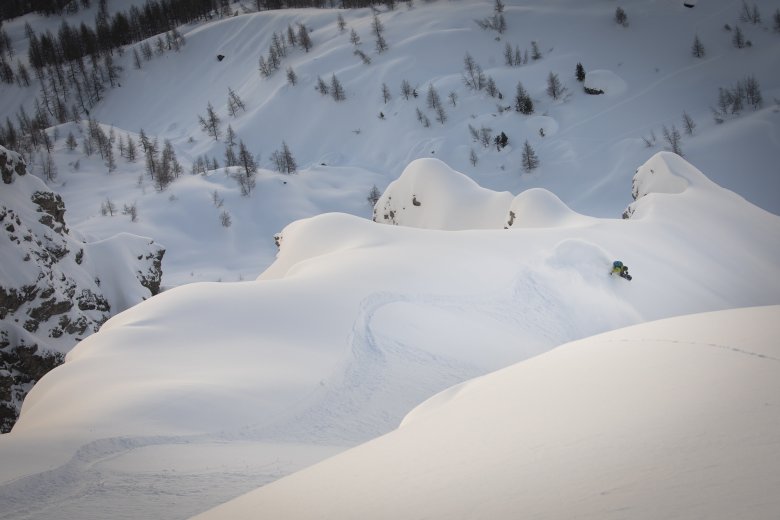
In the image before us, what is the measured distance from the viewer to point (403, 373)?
301 inches

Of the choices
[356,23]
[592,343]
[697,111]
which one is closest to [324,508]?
[592,343]

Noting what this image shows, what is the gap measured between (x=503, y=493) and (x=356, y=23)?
219 ft

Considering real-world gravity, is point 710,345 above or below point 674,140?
above

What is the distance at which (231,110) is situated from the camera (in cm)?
5550

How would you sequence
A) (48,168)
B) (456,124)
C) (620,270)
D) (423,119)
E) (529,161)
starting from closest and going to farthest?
(620,270) < (529,161) < (48,168) < (456,124) < (423,119)

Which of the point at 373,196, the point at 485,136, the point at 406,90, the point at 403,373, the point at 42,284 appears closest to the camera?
the point at 403,373

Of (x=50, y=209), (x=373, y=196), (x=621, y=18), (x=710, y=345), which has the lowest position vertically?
(x=373, y=196)

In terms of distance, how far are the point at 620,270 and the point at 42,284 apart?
17098mm

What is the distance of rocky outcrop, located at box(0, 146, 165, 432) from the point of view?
1422cm

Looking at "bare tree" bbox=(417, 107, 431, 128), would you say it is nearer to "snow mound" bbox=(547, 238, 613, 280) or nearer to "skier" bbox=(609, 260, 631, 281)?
"snow mound" bbox=(547, 238, 613, 280)

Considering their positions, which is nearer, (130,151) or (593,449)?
(593,449)

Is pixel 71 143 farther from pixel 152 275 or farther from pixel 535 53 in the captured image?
pixel 535 53

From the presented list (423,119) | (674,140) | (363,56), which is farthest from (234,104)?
(674,140)

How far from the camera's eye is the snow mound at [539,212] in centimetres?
1919
